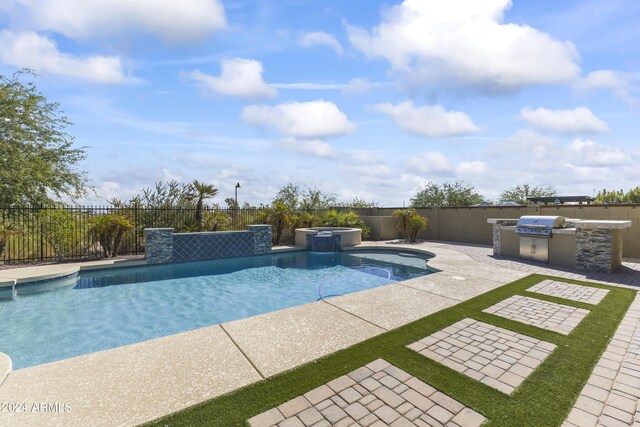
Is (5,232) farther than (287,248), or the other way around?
(287,248)

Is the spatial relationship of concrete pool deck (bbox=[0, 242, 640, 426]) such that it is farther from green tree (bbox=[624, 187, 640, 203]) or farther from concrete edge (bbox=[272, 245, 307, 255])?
green tree (bbox=[624, 187, 640, 203])

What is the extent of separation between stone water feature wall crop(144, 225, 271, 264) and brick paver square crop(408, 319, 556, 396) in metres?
9.19

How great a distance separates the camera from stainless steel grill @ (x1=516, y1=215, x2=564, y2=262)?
355 inches

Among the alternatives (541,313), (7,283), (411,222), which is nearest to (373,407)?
(541,313)

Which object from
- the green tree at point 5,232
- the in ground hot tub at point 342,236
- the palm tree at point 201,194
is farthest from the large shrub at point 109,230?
the in ground hot tub at point 342,236

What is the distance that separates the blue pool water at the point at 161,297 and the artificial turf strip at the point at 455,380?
314 cm

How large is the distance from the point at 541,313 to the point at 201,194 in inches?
458

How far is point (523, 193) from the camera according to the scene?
1082 inches

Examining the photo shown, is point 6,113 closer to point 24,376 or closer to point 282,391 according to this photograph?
point 24,376

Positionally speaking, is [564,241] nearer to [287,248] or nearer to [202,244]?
[287,248]

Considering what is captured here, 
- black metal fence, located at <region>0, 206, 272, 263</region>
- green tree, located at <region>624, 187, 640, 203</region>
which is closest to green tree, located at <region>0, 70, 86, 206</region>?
black metal fence, located at <region>0, 206, 272, 263</region>

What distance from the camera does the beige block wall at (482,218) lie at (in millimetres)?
10039

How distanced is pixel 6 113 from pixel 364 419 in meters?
18.5

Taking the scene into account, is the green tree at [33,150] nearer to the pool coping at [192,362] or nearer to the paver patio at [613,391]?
the pool coping at [192,362]
